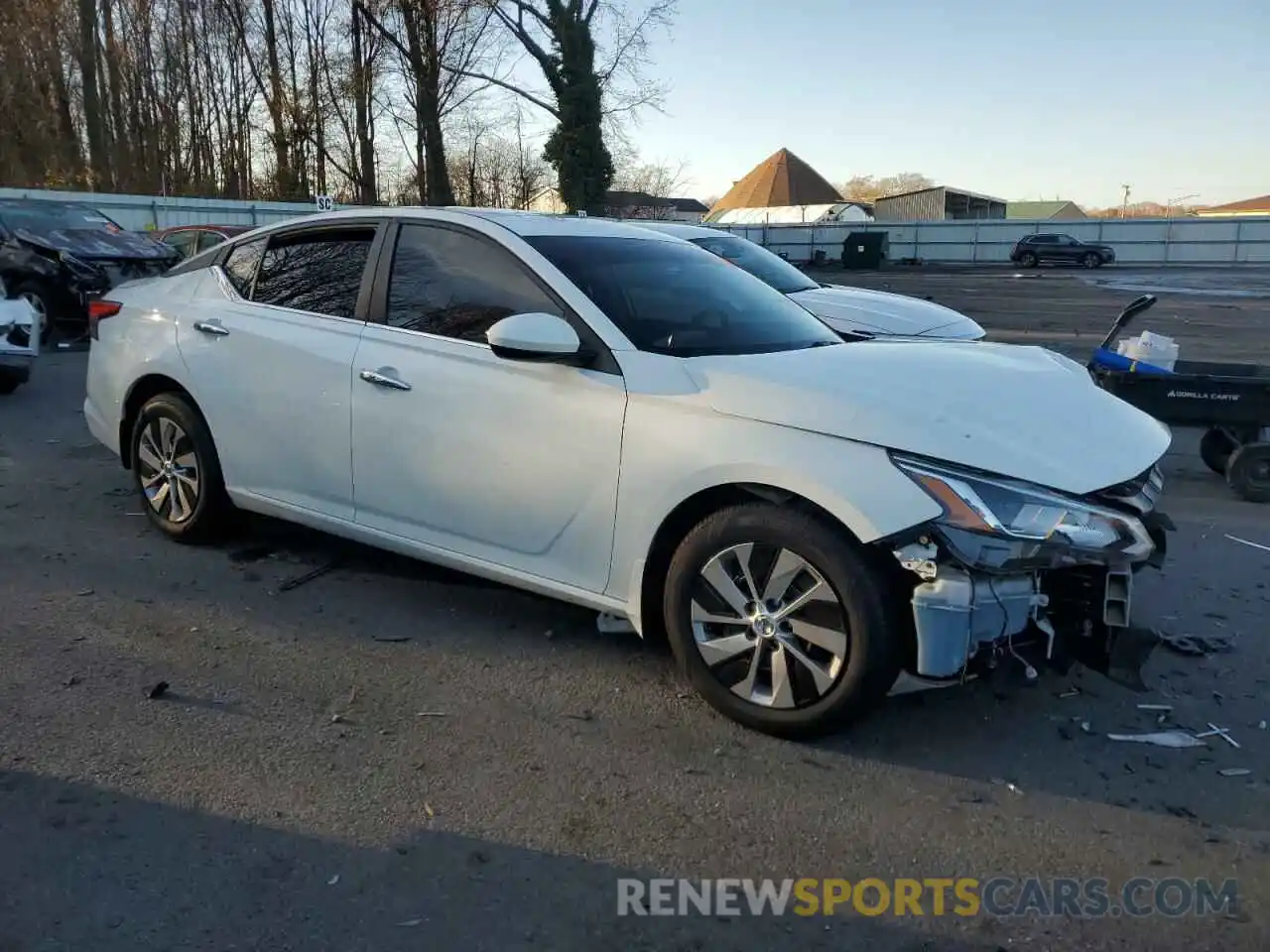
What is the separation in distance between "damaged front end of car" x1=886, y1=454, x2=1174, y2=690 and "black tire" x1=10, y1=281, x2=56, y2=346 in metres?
13.0

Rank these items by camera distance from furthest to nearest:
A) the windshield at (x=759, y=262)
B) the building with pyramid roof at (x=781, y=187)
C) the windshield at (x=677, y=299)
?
the building with pyramid roof at (x=781, y=187), the windshield at (x=759, y=262), the windshield at (x=677, y=299)

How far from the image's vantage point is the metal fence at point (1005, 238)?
139 ft

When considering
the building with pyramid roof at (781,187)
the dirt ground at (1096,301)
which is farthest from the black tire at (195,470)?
the building with pyramid roof at (781,187)

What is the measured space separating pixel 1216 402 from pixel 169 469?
6344 mm

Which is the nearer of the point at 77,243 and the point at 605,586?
the point at 605,586

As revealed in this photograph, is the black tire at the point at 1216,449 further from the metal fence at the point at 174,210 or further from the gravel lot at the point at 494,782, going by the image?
the metal fence at the point at 174,210

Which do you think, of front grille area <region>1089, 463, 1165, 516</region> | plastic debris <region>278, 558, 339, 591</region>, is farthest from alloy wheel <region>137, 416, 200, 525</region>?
front grille area <region>1089, 463, 1165, 516</region>

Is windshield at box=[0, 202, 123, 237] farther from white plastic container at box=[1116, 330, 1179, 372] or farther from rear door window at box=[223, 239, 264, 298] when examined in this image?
white plastic container at box=[1116, 330, 1179, 372]

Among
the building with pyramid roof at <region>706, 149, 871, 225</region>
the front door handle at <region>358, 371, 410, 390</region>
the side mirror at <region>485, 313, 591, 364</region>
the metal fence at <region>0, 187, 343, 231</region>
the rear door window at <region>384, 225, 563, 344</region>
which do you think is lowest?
the front door handle at <region>358, 371, 410, 390</region>

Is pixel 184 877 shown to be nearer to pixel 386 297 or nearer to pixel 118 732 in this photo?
pixel 118 732

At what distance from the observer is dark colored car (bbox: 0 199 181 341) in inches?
509

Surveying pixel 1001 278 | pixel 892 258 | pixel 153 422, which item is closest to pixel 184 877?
pixel 153 422

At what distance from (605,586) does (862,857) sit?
1324 mm

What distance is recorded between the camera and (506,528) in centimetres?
389
